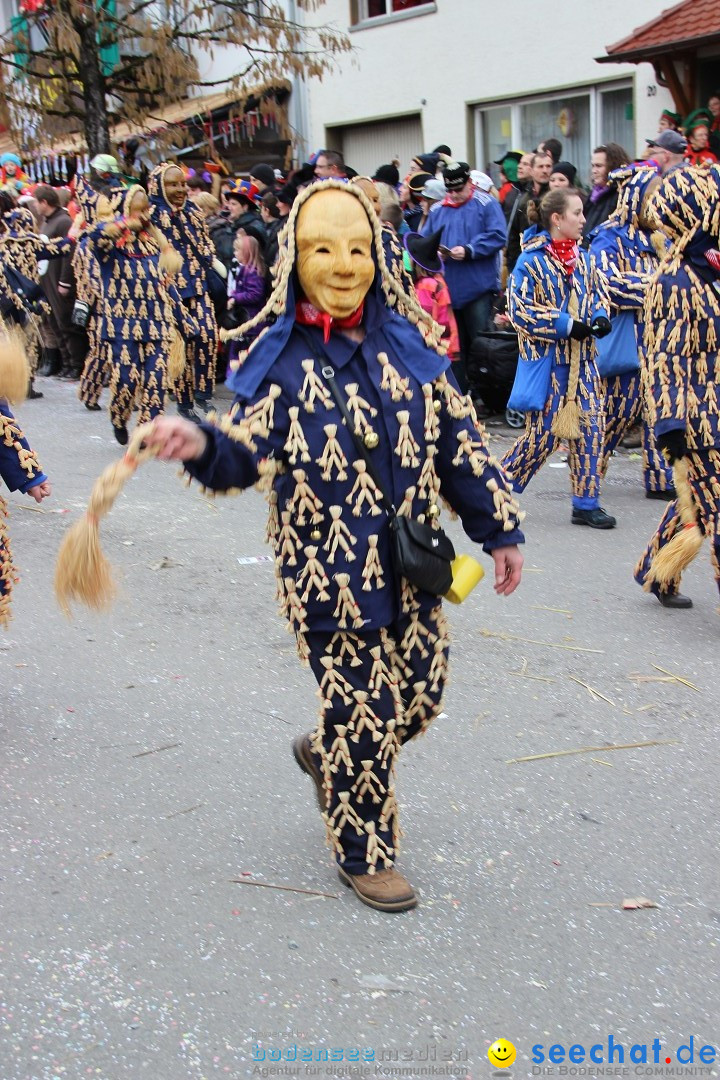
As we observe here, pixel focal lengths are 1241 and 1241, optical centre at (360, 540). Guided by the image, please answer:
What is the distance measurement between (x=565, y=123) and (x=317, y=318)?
509 inches

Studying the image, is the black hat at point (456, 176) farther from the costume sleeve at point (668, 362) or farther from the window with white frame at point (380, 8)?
the window with white frame at point (380, 8)

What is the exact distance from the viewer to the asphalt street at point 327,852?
2.97 meters

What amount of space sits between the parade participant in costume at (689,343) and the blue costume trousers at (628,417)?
243 centimetres

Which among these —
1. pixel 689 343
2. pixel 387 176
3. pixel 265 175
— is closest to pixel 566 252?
pixel 689 343

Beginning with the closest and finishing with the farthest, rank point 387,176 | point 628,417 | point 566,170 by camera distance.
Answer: point 628,417 < point 566,170 < point 387,176

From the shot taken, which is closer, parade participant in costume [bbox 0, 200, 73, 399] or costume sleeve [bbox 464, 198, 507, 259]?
parade participant in costume [bbox 0, 200, 73, 399]

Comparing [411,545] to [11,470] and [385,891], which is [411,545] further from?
[11,470]

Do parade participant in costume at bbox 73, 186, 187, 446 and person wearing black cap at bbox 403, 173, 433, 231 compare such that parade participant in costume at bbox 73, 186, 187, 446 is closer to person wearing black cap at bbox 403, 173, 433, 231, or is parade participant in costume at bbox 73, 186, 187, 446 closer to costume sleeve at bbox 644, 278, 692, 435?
person wearing black cap at bbox 403, 173, 433, 231

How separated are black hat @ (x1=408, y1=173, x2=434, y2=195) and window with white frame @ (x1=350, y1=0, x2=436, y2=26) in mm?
6476

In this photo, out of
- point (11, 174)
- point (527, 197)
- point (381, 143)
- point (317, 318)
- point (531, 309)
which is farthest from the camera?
point (381, 143)

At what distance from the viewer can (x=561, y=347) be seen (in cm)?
741

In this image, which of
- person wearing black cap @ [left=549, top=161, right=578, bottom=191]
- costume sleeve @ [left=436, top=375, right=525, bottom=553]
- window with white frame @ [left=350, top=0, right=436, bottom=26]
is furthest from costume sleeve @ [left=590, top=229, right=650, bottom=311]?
window with white frame @ [left=350, top=0, right=436, bottom=26]

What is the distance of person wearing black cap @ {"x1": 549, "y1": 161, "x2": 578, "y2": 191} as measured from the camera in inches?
381

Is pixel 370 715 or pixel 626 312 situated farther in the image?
pixel 626 312
